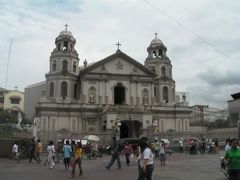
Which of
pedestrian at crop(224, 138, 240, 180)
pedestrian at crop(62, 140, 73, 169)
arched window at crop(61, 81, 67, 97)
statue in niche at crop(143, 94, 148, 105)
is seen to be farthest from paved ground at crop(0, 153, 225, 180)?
statue in niche at crop(143, 94, 148, 105)

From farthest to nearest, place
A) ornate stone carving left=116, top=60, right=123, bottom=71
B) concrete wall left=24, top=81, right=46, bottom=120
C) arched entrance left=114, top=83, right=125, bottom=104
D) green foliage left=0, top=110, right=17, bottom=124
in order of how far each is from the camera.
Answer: concrete wall left=24, top=81, right=46, bottom=120
green foliage left=0, top=110, right=17, bottom=124
ornate stone carving left=116, top=60, right=123, bottom=71
arched entrance left=114, top=83, right=125, bottom=104

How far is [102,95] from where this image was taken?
60.8 meters

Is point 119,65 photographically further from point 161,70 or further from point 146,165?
point 146,165

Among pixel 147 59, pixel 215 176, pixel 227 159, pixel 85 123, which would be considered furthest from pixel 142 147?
pixel 147 59

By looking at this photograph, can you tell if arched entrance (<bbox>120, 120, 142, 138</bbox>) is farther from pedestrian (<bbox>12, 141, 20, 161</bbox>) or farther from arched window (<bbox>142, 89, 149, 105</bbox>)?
pedestrian (<bbox>12, 141, 20, 161</bbox>)

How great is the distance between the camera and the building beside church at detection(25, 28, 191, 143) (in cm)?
5834

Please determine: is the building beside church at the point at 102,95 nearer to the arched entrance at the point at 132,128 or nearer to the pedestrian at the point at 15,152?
the arched entrance at the point at 132,128

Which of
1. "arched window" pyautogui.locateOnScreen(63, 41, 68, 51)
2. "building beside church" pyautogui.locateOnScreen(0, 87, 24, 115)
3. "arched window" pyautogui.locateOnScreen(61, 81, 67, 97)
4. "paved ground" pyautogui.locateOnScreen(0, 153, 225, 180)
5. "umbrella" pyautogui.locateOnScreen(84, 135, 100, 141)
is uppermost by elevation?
"arched window" pyautogui.locateOnScreen(63, 41, 68, 51)

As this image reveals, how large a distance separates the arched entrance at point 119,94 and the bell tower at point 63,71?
6.50 m

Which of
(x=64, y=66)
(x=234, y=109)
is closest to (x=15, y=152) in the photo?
(x=64, y=66)

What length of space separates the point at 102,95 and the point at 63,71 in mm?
7518

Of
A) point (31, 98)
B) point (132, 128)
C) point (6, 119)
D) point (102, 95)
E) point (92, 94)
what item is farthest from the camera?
point (31, 98)

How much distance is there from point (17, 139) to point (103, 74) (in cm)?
3007

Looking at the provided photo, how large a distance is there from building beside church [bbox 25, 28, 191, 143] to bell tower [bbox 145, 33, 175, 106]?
0.17 m
